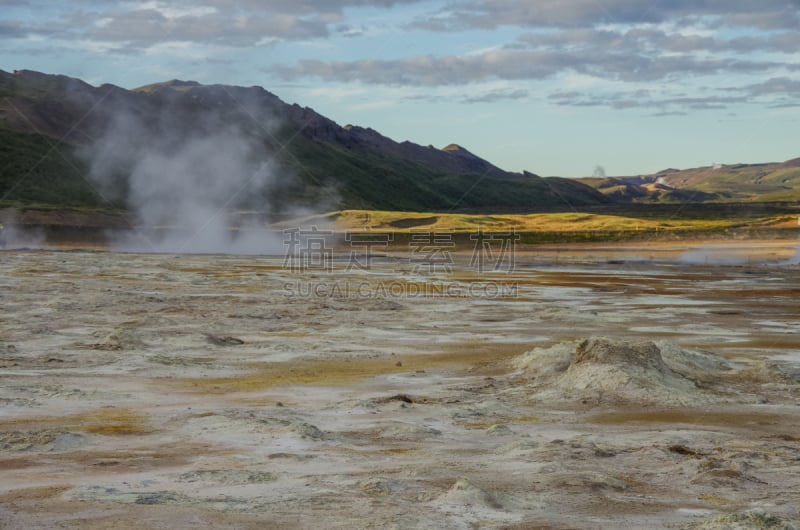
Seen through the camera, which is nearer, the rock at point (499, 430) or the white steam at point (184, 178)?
the rock at point (499, 430)

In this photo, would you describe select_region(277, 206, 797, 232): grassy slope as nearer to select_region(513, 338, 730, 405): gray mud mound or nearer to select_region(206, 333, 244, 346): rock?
select_region(206, 333, 244, 346): rock

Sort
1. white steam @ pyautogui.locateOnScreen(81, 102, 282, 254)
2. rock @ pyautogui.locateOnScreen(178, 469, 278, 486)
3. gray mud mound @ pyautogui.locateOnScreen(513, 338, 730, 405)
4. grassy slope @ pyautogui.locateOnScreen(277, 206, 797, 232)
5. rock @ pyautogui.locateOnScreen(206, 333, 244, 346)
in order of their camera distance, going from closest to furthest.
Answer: rock @ pyautogui.locateOnScreen(178, 469, 278, 486)
gray mud mound @ pyautogui.locateOnScreen(513, 338, 730, 405)
rock @ pyautogui.locateOnScreen(206, 333, 244, 346)
white steam @ pyautogui.locateOnScreen(81, 102, 282, 254)
grassy slope @ pyautogui.locateOnScreen(277, 206, 797, 232)

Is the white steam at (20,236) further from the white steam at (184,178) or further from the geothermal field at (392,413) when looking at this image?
the geothermal field at (392,413)

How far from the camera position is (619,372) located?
53.6 feet

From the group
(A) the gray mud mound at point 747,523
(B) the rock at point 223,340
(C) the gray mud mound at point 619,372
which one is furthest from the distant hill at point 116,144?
(A) the gray mud mound at point 747,523

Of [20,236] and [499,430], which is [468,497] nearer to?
[499,430]

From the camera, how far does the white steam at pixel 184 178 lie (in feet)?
293

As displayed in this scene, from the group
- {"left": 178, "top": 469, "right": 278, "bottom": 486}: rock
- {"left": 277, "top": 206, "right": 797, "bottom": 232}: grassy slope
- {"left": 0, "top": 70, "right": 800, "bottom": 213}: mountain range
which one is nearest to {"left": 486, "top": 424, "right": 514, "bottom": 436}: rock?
{"left": 178, "top": 469, "right": 278, "bottom": 486}: rock

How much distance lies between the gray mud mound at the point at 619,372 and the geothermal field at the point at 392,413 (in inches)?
1.9

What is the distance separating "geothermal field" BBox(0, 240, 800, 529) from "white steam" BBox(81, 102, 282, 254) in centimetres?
5222

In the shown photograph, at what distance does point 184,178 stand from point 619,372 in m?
123

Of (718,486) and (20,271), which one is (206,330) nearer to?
(718,486)

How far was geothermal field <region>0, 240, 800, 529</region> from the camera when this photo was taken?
9.30m

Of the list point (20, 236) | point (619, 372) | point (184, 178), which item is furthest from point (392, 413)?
point (184, 178)
